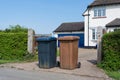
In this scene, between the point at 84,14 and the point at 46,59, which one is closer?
the point at 46,59

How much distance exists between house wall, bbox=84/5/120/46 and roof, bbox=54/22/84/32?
2891 millimetres

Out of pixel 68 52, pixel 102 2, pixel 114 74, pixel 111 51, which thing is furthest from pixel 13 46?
pixel 102 2

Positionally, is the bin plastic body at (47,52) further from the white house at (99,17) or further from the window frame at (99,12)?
the window frame at (99,12)

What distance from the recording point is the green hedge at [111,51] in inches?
531

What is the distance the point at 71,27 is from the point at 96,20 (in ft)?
21.7

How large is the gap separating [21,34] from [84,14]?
16827 mm

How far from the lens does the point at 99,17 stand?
3344 centimetres

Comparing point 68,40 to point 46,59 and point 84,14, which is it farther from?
point 84,14

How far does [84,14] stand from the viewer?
34750mm

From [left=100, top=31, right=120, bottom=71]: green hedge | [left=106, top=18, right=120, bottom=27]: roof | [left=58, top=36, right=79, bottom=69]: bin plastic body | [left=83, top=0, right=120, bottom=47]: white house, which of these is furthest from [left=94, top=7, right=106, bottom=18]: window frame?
[left=58, top=36, right=79, bottom=69]: bin plastic body

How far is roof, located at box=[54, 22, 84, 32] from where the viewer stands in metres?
38.4

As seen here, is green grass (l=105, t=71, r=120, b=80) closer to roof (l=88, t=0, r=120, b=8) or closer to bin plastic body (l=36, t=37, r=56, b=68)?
bin plastic body (l=36, t=37, r=56, b=68)

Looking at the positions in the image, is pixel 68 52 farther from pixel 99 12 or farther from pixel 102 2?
pixel 102 2

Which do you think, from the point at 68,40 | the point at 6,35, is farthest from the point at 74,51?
the point at 6,35
